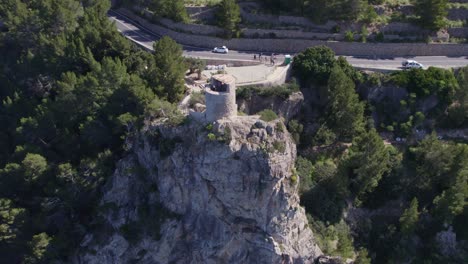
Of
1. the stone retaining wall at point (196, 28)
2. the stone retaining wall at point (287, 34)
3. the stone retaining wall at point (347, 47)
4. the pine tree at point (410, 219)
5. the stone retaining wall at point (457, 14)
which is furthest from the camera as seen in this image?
the stone retaining wall at point (196, 28)

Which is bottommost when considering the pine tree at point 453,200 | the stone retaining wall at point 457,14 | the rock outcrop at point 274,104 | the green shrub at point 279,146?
the pine tree at point 453,200

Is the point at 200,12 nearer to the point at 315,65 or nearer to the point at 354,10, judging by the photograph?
the point at 315,65

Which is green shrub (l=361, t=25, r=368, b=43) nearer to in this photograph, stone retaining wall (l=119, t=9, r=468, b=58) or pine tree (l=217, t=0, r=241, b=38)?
stone retaining wall (l=119, t=9, r=468, b=58)

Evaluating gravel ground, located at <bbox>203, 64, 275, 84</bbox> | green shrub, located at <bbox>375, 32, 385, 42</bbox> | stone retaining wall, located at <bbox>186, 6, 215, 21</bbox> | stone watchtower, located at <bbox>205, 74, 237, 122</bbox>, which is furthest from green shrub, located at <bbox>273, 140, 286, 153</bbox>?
stone retaining wall, located at <bbox>186, 6, 215, 21</bbox>

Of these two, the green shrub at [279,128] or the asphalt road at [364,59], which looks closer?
the green shrub at [279,128]

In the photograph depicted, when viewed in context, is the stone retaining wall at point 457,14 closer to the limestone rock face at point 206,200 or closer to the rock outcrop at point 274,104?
the rock outcrop at point 274,104

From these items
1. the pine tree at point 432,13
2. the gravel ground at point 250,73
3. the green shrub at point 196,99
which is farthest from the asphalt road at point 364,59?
the green shrub at point 196,99

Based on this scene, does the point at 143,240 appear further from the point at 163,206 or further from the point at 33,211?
the point at 33,211

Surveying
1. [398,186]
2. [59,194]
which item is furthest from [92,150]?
[398,186]
